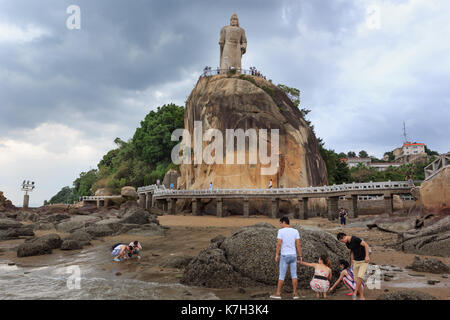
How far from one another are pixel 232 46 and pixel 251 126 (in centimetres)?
2018

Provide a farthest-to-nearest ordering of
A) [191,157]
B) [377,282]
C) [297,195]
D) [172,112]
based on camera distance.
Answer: [172,112] < [191,157] < [297,195] < [377,282]

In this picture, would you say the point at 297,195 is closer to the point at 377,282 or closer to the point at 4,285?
the point at 377,282

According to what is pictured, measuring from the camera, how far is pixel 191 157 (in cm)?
4181

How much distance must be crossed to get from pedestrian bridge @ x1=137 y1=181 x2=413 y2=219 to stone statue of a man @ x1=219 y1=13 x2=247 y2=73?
83.8 feet

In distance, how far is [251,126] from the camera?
37656mm

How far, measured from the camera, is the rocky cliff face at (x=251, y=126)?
118 feet

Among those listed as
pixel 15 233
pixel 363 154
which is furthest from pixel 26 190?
pixel 363 154

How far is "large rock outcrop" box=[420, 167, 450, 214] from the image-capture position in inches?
538

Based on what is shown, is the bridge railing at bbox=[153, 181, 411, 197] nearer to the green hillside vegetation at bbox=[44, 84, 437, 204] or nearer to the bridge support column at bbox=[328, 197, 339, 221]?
the bridge support column at bbox=[328, 197, 339, 221]

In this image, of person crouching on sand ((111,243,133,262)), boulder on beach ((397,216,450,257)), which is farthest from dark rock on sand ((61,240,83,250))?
boulder on beach ((397,216,450,257))

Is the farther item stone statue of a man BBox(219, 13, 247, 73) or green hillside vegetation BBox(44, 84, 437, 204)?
green hillside vegetation BBox(44, 84, 437, 204)

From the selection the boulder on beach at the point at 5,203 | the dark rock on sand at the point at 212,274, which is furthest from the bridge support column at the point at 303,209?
the boulder on beach at the point at 5,203
